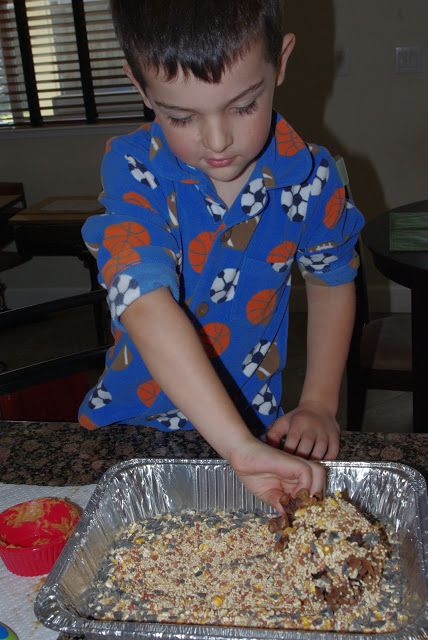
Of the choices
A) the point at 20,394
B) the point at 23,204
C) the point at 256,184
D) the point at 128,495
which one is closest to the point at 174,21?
the point at 256,184

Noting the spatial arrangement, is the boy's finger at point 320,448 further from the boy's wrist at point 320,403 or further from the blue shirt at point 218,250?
the blue shirt at point 218,250

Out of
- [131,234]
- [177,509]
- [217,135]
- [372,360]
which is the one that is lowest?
[372,360]

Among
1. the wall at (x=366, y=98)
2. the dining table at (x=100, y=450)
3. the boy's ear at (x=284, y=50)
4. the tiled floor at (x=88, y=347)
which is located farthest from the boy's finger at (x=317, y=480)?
the wall at (x=366, y=98)

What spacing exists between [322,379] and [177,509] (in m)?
0.30

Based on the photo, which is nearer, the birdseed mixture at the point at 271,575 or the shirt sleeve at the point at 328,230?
the birdseed mixture at the point at 271,575

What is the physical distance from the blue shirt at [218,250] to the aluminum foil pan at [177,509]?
0.19 metres

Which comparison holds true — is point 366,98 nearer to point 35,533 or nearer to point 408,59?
point 408,59

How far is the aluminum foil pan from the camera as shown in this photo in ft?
2.06

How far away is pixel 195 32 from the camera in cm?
72

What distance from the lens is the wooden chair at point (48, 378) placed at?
3.75 ft

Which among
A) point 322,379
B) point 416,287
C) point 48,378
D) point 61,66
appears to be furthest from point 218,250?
point 61,66

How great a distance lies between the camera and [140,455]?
92 centimetres

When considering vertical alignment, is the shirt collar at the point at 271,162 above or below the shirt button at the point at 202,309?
above

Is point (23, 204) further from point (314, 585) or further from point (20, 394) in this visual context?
point (314, 585)
